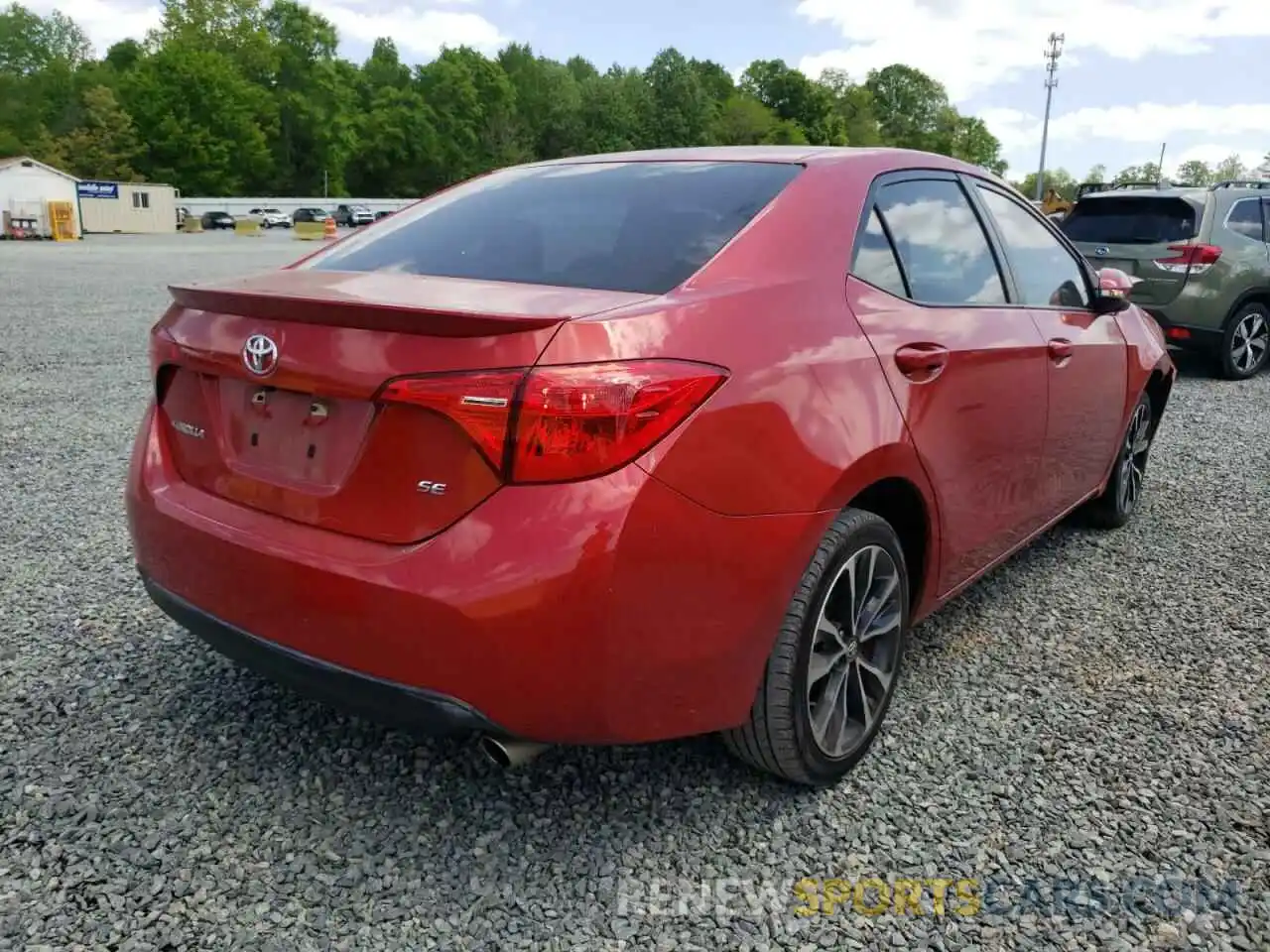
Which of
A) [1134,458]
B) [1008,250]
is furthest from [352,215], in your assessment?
[1008,250]

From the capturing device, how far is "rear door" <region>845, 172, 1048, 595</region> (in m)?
2.72

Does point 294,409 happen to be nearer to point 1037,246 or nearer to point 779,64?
point 1037,246

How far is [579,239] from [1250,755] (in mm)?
2304

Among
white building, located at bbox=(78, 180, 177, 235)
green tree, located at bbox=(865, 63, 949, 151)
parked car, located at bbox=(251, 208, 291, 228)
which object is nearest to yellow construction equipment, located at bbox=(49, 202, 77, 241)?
white building, located at bbox=(78, 180, 177, 235)

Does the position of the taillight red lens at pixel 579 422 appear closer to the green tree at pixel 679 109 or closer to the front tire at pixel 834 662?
the front tire at pixel 834 662

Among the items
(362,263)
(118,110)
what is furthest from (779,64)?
(362,263)

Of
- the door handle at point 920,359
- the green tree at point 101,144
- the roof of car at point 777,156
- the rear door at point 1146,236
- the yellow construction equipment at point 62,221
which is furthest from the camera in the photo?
the green tree at point 101,144

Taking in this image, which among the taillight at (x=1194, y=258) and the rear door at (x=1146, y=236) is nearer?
the taillight at (x=1194, y=258)

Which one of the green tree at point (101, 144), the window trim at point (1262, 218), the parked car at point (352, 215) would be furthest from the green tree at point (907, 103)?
the window trim at point (1262, 218)

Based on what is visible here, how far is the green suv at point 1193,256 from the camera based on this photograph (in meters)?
9.02

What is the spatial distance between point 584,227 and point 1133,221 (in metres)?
8.15

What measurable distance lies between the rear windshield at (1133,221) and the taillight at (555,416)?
27.6 ft

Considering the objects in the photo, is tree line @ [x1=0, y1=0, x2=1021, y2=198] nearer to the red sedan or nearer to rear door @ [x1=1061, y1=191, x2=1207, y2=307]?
rear door @ [x1=1061, y1=191, x2=1207, y2=307]

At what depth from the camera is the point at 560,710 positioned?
81.7 inches
